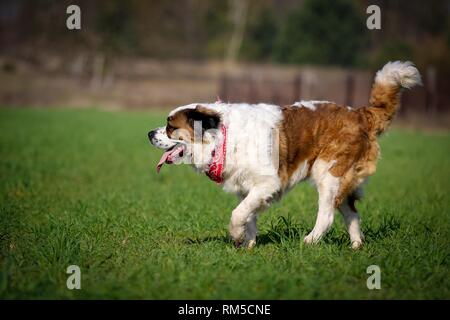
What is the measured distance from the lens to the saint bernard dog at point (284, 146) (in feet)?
20.7

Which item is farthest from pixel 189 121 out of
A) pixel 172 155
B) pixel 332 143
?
pixel 332 143

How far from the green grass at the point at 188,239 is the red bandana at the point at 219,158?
2.54ft

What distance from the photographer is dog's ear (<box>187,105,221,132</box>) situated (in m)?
6.27

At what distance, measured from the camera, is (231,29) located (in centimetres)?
5222

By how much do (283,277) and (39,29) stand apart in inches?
1823

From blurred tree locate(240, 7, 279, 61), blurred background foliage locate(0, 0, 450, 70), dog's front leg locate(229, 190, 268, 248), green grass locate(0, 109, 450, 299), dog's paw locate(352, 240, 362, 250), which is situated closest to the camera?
green grass locate(0, 109, 450, 299)

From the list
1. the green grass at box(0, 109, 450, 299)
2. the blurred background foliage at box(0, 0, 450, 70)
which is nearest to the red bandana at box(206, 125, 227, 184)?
the green grass at box(0, 109, 450, 299)

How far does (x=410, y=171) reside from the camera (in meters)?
13.9

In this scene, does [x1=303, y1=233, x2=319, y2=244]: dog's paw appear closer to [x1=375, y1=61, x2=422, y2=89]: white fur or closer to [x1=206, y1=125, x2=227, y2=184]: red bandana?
[x1=206, y1=125, x2=227, y2=184]: red bandana

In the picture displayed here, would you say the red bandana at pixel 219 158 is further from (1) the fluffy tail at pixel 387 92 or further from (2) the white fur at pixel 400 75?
(2) the white fur at pixel 400 75

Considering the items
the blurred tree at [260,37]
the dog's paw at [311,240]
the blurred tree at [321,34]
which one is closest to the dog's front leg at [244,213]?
the dog's paw at [311,240]

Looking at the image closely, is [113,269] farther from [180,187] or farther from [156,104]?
[156,104]

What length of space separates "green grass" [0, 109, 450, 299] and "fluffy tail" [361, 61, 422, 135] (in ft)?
4.41

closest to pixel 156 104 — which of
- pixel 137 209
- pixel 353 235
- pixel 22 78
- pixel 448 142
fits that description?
pixel 22 78
